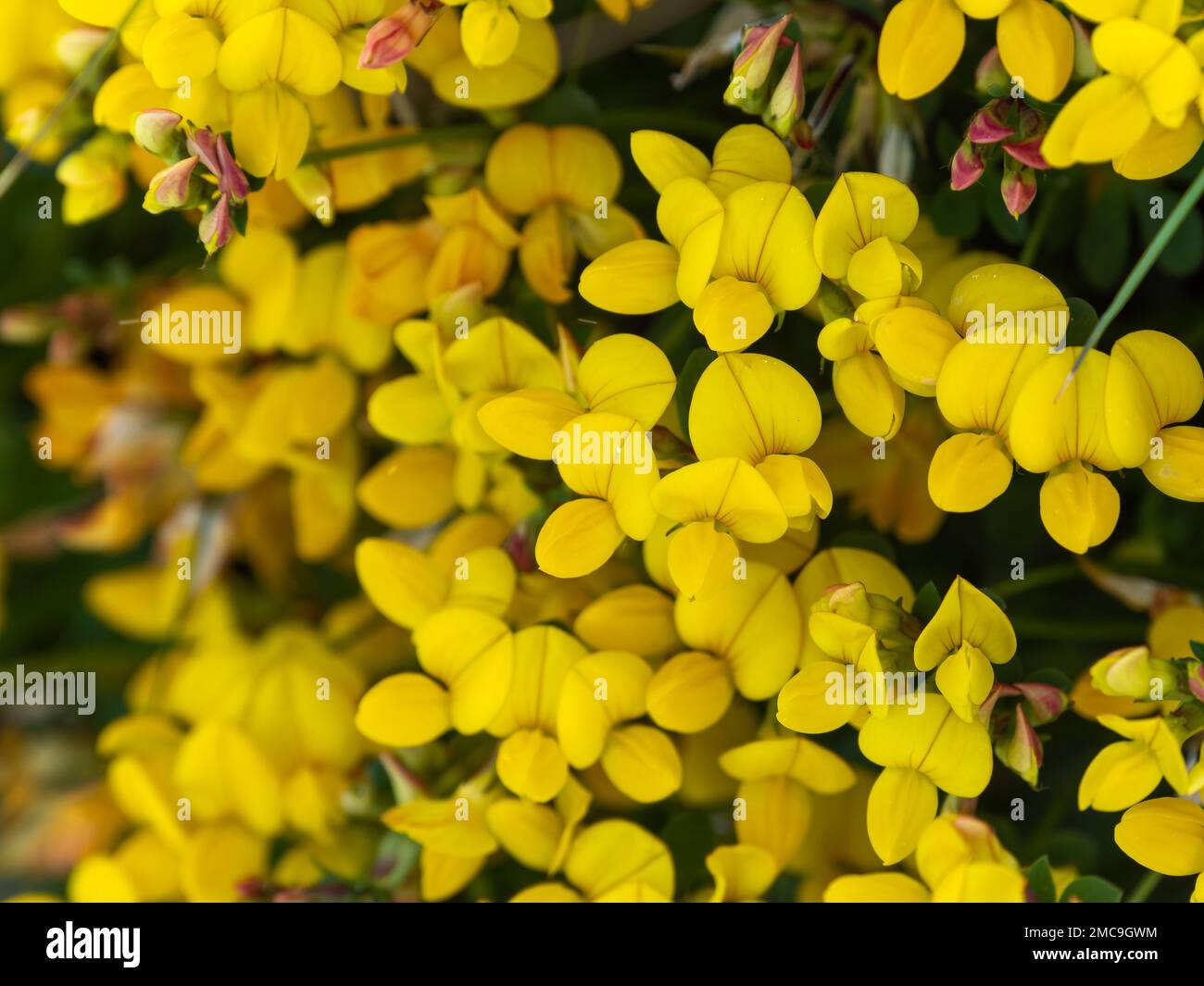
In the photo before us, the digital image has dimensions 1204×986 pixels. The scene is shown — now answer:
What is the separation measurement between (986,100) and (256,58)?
27 centimetres

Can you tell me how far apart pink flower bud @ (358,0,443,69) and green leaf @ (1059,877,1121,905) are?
0.41 metres

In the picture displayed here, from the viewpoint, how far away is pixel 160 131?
0.43 metres

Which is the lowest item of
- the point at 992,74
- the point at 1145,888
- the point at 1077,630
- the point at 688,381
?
the point at 1145,888

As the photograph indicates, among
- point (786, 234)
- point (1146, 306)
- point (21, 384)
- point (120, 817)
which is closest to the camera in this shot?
point (786, 234)

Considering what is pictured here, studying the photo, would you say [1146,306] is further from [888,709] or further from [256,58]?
[256,58]

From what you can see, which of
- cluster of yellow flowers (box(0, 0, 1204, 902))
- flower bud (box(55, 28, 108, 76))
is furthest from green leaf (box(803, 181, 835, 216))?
flower bud (box(55, 28, 108, 76))

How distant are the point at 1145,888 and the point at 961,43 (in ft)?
1.13

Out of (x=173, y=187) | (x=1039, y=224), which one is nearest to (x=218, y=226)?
(x=173, y=187)

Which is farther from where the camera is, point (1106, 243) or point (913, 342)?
point (1106, 243)

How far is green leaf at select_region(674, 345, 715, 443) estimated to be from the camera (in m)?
0.44

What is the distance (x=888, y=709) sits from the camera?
432 mm

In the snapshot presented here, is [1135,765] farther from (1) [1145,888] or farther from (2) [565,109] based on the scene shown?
(2) [565,109]

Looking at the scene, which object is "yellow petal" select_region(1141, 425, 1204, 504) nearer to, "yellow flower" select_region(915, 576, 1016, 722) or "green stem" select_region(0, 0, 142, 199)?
"yellow flower" select_region(915, 576, 1016, 722)
